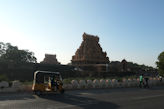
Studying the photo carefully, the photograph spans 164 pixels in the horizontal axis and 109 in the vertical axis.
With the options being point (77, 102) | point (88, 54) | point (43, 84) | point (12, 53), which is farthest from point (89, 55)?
point (77, 102)

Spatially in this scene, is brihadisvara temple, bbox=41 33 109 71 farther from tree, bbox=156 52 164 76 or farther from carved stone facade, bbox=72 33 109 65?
tree, bbox=156 52 164 76

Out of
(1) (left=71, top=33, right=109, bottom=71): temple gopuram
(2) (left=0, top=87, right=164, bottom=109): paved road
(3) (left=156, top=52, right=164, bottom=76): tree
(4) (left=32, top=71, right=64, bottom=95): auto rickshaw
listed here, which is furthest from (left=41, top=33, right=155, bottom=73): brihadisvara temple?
(2) (left=0, top=87, right=164, bottom=109): paved road

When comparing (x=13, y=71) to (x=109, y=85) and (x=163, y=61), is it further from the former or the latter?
(x=163, y=61)

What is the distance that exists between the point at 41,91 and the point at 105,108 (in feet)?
21.6

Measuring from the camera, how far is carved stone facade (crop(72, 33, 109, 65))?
6066 centimetres

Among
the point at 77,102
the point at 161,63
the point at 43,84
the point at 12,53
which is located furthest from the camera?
the point at 12,53

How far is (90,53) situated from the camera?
62.4 m

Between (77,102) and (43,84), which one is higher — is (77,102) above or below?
below

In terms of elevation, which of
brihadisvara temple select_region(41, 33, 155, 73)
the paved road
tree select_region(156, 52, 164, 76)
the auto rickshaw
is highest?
brihadisvara temple select_region(41, 33, 155, 73)

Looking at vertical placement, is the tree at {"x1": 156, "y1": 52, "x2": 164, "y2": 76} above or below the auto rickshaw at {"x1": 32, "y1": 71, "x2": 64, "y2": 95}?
above

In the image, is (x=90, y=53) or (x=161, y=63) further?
(x=90, y=53)

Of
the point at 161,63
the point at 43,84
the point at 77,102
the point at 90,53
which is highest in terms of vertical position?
the point at 90,53

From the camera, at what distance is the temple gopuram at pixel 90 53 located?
60.6 metres

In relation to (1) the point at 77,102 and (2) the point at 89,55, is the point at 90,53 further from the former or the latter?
(1) the point at 77,102
